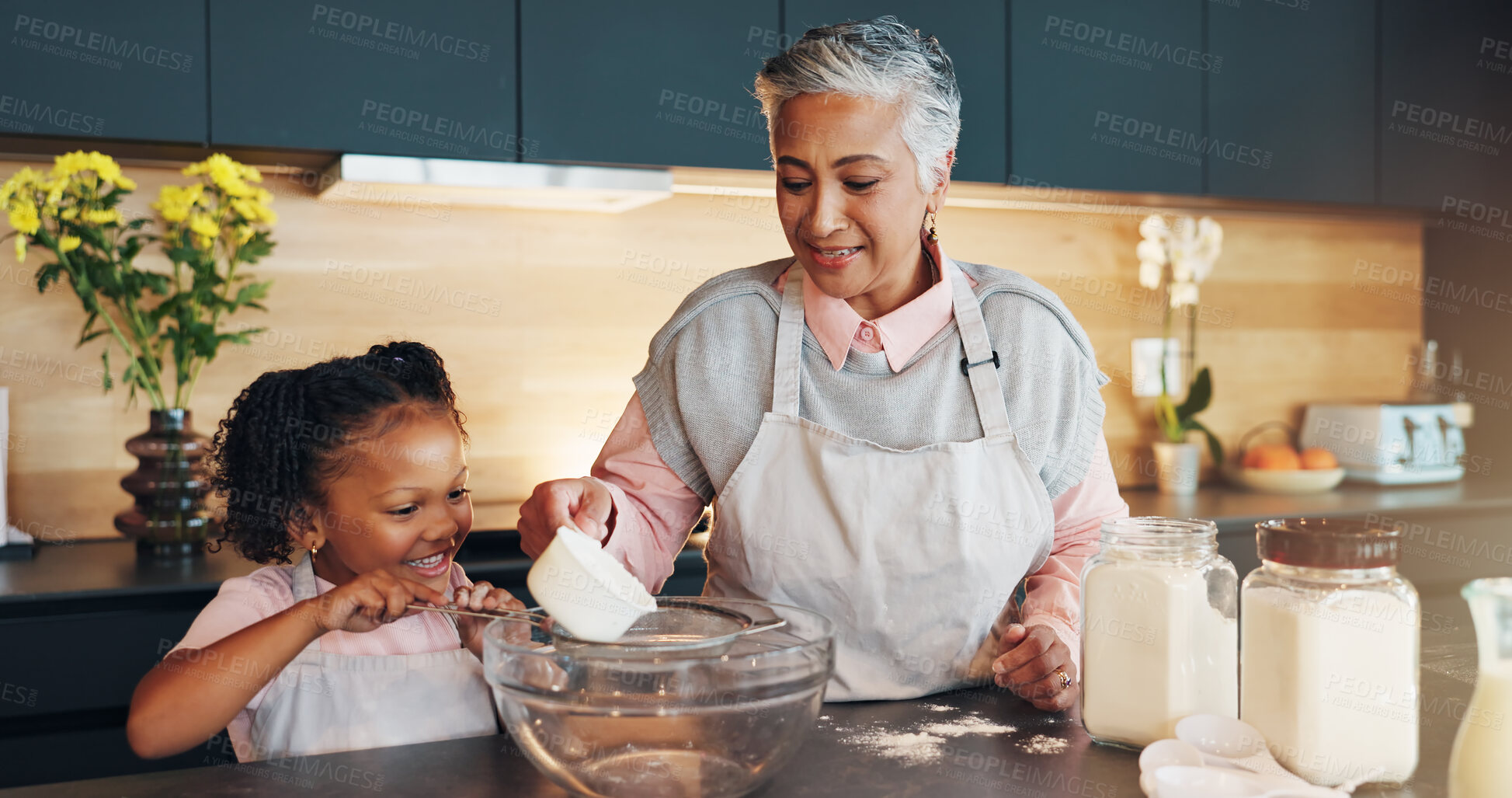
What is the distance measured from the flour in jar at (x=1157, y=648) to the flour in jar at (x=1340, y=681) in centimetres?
6

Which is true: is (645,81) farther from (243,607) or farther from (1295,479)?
(1295,479)

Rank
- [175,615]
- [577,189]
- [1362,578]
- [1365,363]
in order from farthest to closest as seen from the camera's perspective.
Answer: [1365,363] → [577,189] → [175,615] → [1362,578]

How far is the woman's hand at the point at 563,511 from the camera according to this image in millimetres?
1236

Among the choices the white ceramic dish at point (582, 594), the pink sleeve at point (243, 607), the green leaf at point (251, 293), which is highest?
the green leaf at point (251, 293)

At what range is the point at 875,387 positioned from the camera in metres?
1.35

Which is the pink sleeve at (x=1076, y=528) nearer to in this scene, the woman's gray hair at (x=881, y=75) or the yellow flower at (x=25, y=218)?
the woman's gray hair at (x=881, y=75)

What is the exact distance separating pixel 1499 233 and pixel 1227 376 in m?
0.84

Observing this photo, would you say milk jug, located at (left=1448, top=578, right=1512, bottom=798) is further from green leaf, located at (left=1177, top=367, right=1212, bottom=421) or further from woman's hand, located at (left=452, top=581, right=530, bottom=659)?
green leaf, located at (left=1177, top=367, right=1212, bottom=421)

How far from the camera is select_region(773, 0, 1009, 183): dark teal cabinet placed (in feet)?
8.78

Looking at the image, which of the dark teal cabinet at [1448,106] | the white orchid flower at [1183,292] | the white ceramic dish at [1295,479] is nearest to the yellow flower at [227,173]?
the white orchid flower at [1183,292]

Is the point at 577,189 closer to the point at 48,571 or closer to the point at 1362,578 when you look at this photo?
the point at 48,571

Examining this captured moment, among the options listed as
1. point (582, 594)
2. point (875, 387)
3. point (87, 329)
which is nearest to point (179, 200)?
point (87, 329)

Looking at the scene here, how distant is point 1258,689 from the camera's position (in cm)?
87

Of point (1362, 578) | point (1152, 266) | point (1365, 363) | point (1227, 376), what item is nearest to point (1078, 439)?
point (1362, 578)
